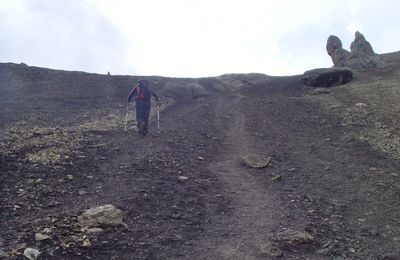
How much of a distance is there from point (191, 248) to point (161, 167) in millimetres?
5004

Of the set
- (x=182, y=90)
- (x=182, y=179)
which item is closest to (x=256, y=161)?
(x=182, y=179)

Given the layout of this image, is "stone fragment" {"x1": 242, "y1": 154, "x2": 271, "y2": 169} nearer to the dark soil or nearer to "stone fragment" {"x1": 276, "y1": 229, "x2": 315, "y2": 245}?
the dark soil

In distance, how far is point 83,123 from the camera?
20516 mm

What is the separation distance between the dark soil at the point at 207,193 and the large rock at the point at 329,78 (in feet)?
34.1

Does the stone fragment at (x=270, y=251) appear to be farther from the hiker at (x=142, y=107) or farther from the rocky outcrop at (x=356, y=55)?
the rocky outcrop at (x=356, y=55)

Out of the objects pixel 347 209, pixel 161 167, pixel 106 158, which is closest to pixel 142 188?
pixel 161 167

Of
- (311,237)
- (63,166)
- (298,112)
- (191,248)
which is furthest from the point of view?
(298,112)

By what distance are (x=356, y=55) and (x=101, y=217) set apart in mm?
37784

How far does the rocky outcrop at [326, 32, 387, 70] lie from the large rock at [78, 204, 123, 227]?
32.8m

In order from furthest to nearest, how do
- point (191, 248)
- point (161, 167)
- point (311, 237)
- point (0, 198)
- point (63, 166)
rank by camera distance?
1. point (161, 167)
2. point (63, 166)
3. point (0, 198)
4. point (311, 237)
5. point (191, 248)

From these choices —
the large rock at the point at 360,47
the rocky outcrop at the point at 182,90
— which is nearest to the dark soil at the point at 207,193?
the rocky outcrop at the point at 182,90

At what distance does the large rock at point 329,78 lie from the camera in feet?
98.4

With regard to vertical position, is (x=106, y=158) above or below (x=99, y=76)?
below

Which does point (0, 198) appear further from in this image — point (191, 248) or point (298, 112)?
point (298, 112)
